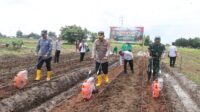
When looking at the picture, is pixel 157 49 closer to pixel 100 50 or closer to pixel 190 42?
pixel 100 50

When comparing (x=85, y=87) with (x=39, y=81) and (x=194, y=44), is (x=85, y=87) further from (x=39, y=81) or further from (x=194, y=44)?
(x=194, y=44)

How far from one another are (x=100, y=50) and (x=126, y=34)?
975 inches

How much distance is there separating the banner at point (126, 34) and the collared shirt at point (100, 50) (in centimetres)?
2409

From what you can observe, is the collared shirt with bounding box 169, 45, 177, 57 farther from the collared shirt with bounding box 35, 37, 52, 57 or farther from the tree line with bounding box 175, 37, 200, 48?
the tree line with bounding box 175, 37, 200, 48

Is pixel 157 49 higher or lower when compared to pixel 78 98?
higher

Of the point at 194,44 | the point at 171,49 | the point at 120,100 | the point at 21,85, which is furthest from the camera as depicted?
the point at 194,44

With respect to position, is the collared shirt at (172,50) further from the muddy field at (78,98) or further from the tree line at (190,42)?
the tree line at (190,42)

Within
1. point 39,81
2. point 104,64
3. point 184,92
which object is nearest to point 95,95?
point 104,64

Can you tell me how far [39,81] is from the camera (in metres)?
14.2

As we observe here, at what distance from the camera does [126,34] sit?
37.9 metres

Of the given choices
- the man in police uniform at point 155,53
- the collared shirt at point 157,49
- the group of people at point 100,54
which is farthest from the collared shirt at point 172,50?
the collared shirt at point 157,49

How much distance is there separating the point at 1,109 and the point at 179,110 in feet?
16.0

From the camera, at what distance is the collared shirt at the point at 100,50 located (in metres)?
13.4

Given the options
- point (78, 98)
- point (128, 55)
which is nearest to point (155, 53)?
point (128, 55)
